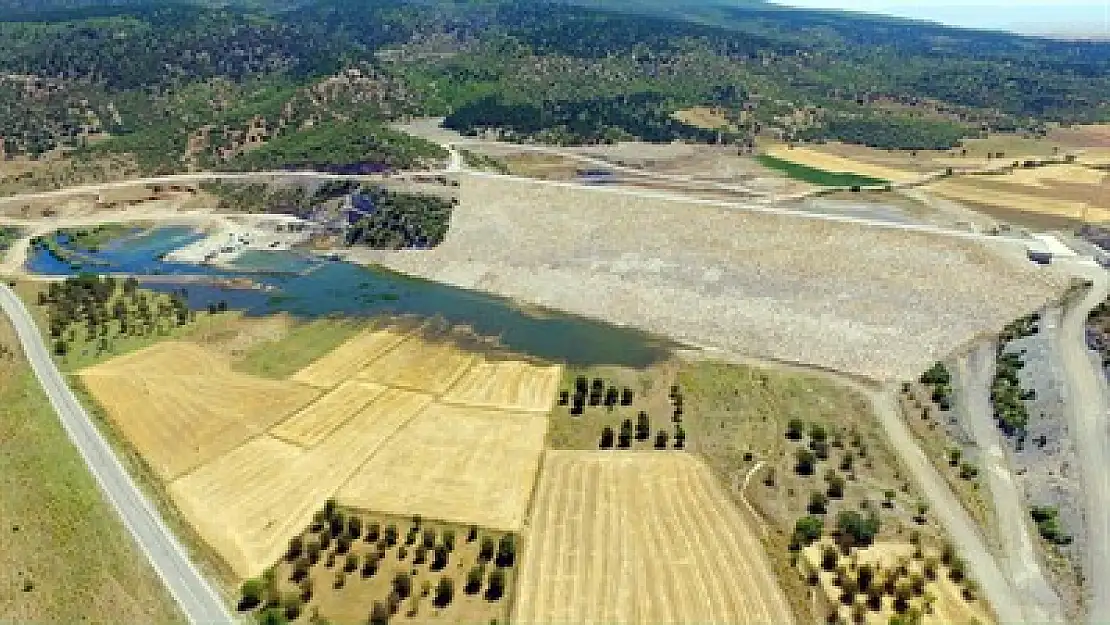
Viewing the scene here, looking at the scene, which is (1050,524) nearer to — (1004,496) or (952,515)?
(1004,496)

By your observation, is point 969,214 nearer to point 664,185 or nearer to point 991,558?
point 664,185

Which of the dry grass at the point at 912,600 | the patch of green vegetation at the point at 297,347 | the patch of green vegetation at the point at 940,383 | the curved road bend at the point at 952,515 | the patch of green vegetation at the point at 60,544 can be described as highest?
the patch of green vegetation at the point at 940,383

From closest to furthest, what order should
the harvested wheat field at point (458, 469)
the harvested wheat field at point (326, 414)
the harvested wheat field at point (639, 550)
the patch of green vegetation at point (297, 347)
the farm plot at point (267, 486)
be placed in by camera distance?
1. the harvested wheat field at point (639, 550)
2. the farm plot at point (267, 486)
3. the harvested wheat field at point (458, 469)
4. the harvested wheat field at point (326, 414)
5. the patch of green vegetation at point (297, 347)

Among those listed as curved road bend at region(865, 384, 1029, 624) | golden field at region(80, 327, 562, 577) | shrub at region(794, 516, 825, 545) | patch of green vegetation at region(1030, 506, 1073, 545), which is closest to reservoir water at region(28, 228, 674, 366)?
golden field at region(80, 327, 562, 577)

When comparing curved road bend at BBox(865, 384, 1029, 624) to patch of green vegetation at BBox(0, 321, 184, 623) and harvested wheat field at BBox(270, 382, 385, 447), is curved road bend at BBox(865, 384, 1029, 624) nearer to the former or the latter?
harvested wheat field at BBox(270, 382, 385, 447)

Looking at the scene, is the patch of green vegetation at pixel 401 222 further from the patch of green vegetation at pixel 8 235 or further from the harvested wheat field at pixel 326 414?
the patch of green vegetation at pixel 8 235

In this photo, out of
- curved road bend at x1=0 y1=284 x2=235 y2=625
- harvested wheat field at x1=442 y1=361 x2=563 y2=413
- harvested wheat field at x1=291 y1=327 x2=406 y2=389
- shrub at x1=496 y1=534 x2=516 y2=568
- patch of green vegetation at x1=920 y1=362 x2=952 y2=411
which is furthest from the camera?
harvested wheat field at x1=291 y1=327 x2=406 y2=389

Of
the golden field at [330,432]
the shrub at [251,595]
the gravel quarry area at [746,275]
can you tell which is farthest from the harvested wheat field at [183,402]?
the gravel quarry area at [746,275]
